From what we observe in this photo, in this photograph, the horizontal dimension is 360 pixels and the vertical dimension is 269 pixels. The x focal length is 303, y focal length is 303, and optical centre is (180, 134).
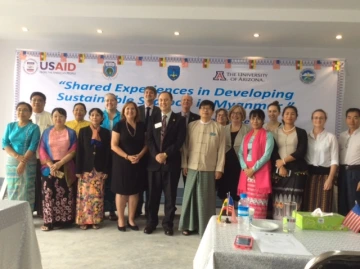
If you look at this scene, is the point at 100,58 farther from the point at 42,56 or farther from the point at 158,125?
the point at 158,125

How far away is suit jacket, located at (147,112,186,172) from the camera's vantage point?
10.7 feet

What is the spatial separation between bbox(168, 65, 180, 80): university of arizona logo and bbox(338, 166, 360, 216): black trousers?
2.51 metres

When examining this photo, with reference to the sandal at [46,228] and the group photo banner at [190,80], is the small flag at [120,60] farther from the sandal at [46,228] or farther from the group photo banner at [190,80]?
the sandal at [46,228]

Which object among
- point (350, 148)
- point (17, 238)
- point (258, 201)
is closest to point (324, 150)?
point (350, 148)

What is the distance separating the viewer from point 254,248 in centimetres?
132

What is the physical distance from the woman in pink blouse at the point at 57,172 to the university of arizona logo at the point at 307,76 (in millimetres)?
3246

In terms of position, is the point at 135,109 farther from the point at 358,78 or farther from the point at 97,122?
the point at 358,78

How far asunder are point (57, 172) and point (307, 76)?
3.57 metres

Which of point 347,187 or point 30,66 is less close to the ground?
point 30,66

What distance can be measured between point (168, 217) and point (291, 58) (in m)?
2.90

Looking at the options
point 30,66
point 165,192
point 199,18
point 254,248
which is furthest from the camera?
point 30,66

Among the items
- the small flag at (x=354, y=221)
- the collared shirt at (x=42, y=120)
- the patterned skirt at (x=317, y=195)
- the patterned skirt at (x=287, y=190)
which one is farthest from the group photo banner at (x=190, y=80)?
the small flag at (x=354, y=221)

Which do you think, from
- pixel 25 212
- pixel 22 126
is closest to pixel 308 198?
pixel 25 212

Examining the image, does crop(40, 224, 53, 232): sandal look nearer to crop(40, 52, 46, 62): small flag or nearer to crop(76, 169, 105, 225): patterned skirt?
crop(76, 169, 105, 225): patterned skirt
